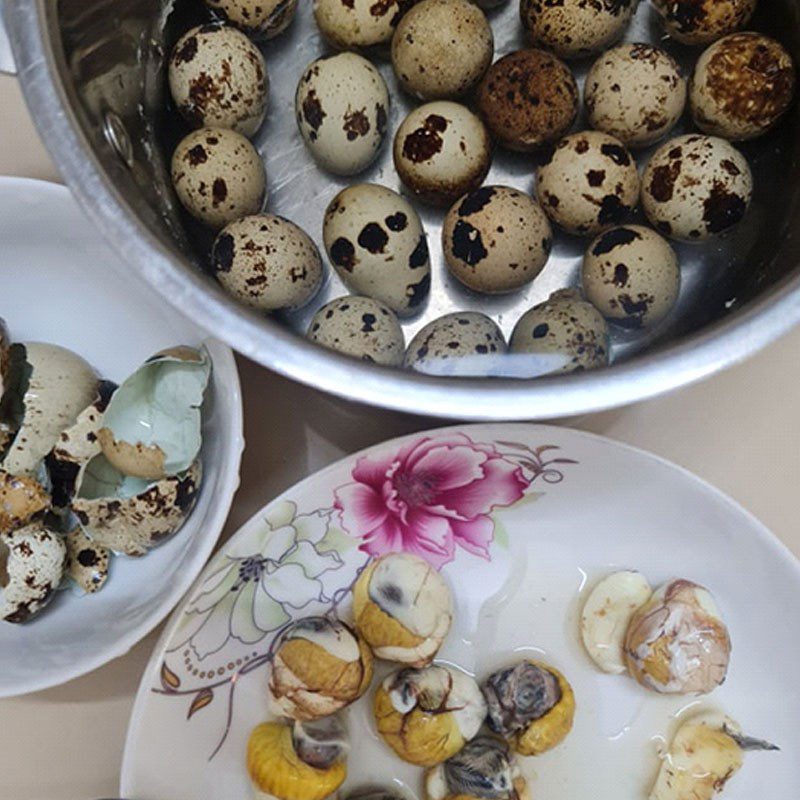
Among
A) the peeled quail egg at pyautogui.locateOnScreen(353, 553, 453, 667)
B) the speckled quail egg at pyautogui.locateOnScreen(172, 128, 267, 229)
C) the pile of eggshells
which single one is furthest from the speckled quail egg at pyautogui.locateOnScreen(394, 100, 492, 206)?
the peeled quail egg at pyautogui.locateOnScreen(353, 553, 453, 667)

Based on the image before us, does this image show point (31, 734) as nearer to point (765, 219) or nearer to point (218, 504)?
point (218, 504)

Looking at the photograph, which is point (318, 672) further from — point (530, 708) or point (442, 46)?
point (442, 46)

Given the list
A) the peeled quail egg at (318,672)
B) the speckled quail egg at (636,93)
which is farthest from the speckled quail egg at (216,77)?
the peeled quail egg at (318,672)

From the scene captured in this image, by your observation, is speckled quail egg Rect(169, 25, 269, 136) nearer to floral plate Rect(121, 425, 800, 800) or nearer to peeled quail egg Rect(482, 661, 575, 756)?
floral plate Rect(121, 425, 800, 800)

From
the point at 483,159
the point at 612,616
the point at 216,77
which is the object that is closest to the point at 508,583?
the point at 612,616

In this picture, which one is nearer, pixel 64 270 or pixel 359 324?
pixel 359 324

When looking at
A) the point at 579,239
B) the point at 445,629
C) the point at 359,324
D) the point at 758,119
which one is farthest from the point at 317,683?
the point at 758,119
